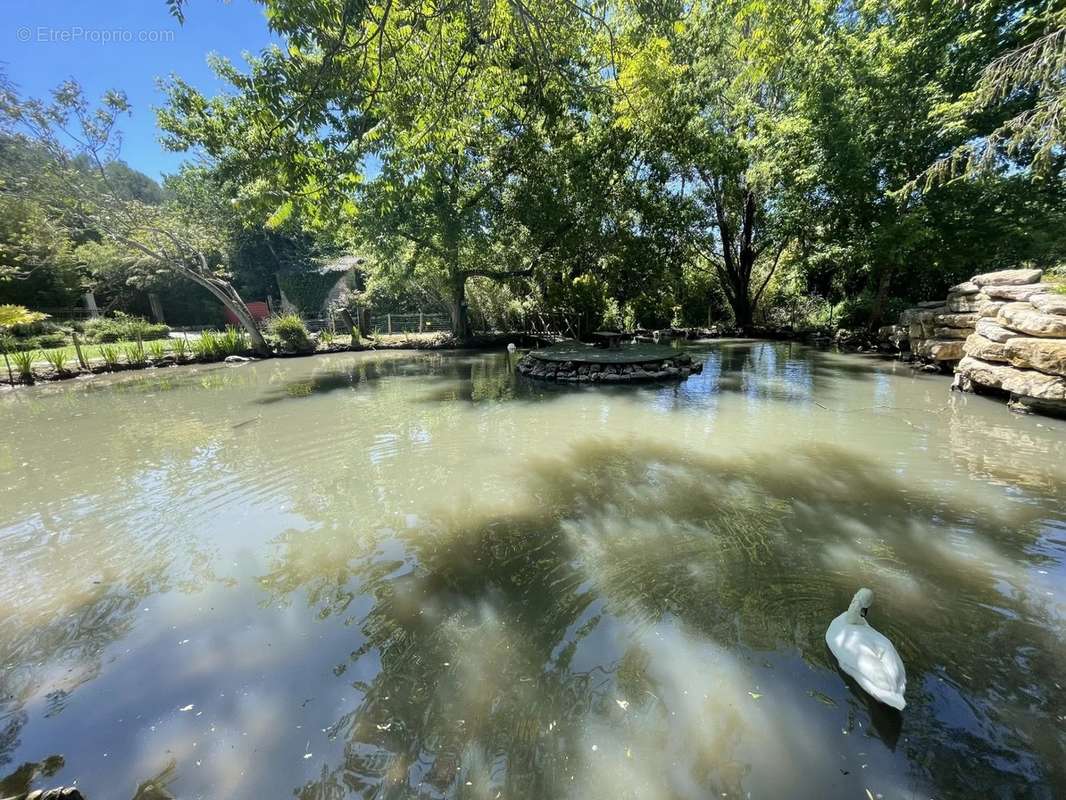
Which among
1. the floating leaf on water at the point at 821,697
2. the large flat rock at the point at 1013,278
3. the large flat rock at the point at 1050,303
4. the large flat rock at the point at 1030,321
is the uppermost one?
the large flat rock at the point at 1013,278

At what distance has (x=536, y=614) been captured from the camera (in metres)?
2.76

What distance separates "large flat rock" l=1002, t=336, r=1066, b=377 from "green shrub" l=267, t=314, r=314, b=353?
1843 centimetres

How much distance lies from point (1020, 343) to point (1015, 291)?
1.52 metres

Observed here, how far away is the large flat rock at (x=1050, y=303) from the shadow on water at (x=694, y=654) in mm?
4511

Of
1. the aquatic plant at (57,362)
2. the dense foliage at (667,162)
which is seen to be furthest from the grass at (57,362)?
the dense foliage at (667,162)

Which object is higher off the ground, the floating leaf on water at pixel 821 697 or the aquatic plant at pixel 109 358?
the aquatic plant at pixel 109 358

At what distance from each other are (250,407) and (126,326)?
51.6ft

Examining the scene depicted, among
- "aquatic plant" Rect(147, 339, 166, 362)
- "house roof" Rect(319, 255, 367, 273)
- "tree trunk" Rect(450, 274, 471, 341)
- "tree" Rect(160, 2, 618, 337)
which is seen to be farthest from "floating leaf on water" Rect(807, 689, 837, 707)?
"house roof" Rect(319, 255, 367, 273)

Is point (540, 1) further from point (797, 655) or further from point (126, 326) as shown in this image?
point (126, 326)

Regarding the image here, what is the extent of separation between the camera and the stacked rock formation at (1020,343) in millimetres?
6195

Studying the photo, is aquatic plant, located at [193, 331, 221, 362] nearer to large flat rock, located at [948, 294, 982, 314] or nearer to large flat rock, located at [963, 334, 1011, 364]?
large flat rock, located at [963, 334, 1011, 364]

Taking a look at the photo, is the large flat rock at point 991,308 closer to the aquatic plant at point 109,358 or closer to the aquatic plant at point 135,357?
the aquatic plant at point 135,357

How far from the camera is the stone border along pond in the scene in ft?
33.5

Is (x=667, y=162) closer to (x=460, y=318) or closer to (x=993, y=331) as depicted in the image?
(x=460, y=318)
